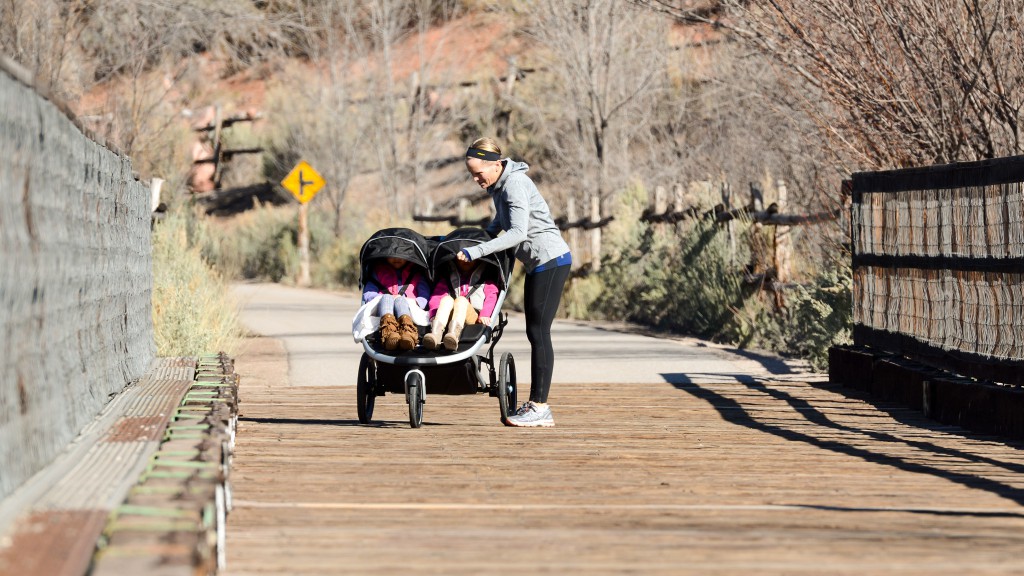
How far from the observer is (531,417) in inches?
398

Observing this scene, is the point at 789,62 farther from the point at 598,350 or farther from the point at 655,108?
the point at 655,108

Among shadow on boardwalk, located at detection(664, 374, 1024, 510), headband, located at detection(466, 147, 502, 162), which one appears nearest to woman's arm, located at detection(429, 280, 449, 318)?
headband, located at detection(466, 147, 502, 162)

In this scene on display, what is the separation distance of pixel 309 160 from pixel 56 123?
35.5 meters

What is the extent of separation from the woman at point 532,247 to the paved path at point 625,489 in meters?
0.32

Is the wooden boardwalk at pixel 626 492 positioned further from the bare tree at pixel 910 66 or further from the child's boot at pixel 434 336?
the bare tree at pixel 910 66

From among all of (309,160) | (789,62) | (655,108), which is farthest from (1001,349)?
(309,160)

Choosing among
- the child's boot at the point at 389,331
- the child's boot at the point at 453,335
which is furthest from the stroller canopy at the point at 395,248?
the child's boot at the point at 453,335

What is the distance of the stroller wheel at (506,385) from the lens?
10.1m

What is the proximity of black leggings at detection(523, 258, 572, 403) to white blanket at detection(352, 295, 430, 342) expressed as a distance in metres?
0.67

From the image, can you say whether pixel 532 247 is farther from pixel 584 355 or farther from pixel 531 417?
pixel 584 355

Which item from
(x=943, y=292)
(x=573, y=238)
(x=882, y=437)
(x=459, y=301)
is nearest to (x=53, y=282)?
(x=459, y=301)

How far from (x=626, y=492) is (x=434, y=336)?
2.84 meters

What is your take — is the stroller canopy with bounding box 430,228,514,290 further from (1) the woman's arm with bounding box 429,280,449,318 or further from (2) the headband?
(2) the headband

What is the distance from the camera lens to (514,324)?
21.7m
